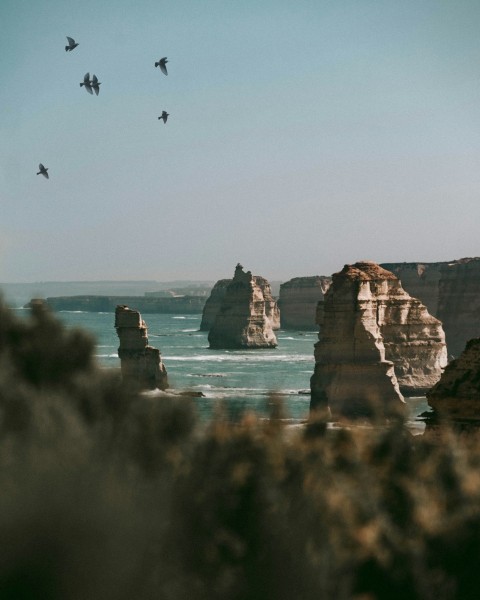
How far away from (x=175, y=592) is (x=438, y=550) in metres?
4.44

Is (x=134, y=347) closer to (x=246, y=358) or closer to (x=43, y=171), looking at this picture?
(x=43, y=171)

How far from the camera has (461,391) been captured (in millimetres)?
21891

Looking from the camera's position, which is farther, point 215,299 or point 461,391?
point 215,299

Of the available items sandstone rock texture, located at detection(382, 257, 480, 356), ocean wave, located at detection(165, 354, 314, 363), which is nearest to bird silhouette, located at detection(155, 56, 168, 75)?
sandstone rock texture, located at detection(382, 257, 480, 356)

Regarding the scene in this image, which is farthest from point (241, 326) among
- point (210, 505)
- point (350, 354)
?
point (210, 505)

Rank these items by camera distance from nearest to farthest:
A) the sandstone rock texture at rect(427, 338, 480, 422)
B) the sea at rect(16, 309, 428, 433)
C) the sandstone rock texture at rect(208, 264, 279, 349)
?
the sandstone rock texture at rect(427, 338, 480, 422) < the sea at rect(16, 309, 428, 433) < the sandstone rock texture at rect(208, 264, 279, 349)

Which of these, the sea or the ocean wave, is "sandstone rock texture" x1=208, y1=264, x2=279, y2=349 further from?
the ocean wave

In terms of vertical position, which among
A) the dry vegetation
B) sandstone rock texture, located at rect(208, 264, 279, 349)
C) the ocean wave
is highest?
the dry vegetation

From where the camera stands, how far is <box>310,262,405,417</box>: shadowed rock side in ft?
191

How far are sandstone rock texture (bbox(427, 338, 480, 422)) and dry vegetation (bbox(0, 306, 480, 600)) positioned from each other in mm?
2539

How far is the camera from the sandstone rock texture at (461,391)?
70.7 ft

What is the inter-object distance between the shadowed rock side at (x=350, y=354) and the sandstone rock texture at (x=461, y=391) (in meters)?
34.5

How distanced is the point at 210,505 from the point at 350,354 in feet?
149

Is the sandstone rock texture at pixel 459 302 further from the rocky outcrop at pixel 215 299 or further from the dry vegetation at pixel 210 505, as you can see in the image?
the dry vegetation at pixel 210 505
